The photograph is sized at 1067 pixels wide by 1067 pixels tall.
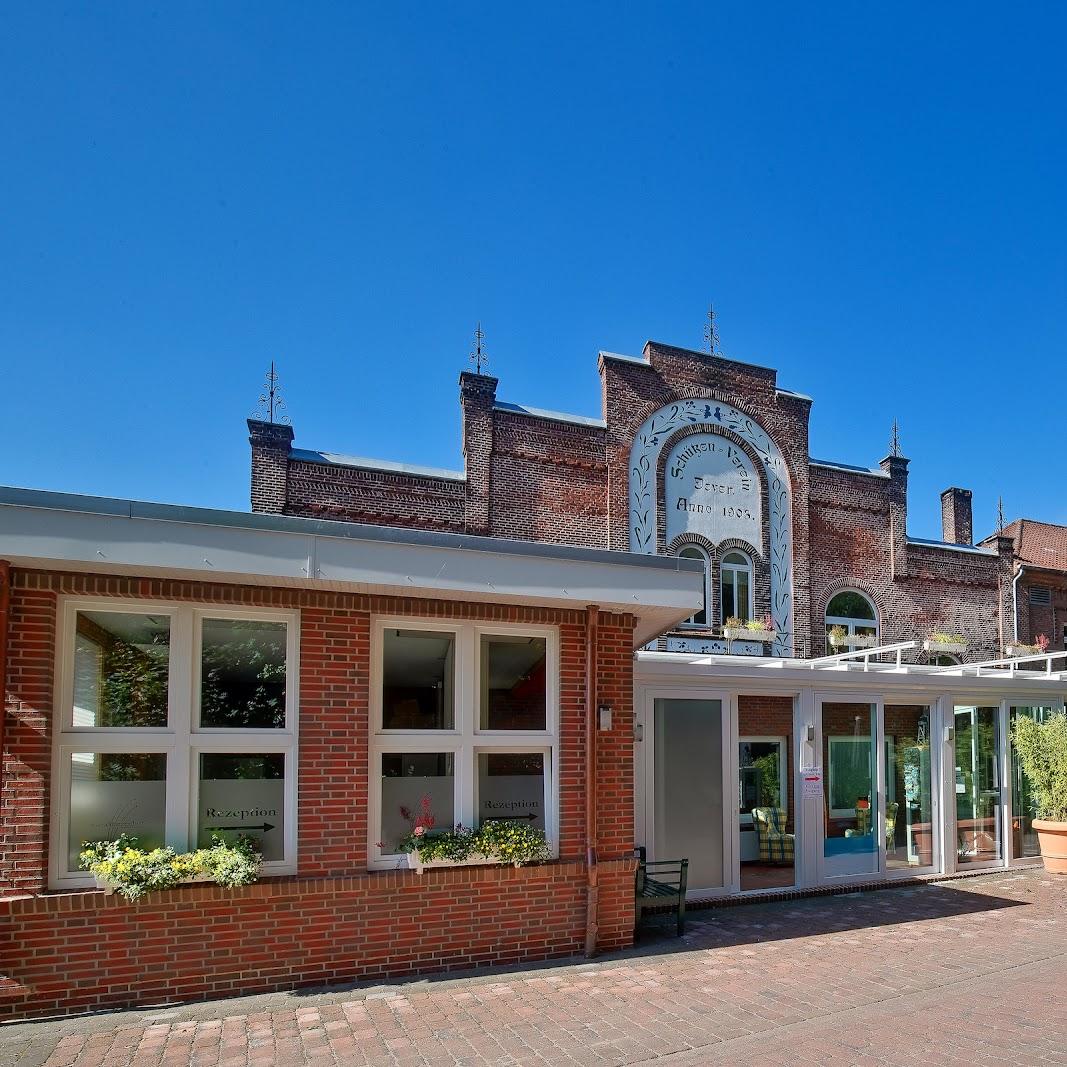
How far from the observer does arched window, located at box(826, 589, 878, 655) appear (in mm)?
18766

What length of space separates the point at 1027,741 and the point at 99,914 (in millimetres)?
11172

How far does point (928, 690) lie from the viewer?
36.9 feet

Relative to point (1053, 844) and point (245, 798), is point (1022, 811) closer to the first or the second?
point (1053, 844)

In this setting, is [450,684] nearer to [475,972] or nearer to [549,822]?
[549,822]

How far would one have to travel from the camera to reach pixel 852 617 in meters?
19.2

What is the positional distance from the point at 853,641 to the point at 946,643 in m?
2.48

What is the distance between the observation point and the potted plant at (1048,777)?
11.4 metres

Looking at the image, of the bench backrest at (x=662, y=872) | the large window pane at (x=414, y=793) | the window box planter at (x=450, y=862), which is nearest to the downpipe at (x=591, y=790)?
the window box planter at (x=450, y=862)

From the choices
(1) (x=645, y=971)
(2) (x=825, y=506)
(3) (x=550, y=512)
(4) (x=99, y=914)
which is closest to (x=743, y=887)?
(1) (x=645, y=971)

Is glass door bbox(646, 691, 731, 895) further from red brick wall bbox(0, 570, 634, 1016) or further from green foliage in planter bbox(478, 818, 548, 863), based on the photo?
green foliage in planter bbox(478, 818, 548, 863)

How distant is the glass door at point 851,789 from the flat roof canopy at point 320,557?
436 centimetres

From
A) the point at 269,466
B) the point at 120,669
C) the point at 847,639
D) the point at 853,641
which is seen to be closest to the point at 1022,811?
the point at 847,639

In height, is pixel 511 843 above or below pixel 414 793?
below

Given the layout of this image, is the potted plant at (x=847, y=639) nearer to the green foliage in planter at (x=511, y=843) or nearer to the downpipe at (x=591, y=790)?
the downpipe at (x=591, y=790)
